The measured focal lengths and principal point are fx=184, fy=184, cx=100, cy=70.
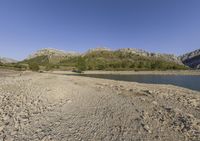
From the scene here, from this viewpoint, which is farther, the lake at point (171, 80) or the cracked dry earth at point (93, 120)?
the lake at point (171, 80)

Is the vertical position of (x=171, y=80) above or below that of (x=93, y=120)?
below

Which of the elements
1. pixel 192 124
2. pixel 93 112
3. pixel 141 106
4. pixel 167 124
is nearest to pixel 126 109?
pixel 141 106

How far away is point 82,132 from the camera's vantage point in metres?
10.8

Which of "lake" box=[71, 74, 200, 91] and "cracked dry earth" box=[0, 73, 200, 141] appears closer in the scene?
"cracked dry earth" box=[0, 73, 200, 141]

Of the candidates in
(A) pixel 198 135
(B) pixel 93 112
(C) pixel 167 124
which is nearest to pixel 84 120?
(B) pixel 93 112

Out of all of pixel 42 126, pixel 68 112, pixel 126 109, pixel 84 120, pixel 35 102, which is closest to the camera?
pixel 42 126

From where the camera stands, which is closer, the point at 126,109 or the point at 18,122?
the point at 18,122

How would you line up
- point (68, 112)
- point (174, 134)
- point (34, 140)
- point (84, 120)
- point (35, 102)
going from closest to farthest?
point (34, 140) < point (174, 134) < point (84, 120) < point (68, 112) < point (35, 102)

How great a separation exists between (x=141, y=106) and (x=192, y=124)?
516cm

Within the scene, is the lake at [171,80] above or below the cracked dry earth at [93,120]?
below

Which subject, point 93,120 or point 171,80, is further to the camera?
point 171,80

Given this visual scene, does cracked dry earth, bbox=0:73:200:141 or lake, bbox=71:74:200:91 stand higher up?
cracked dry earth, bbox=0:73:200:141

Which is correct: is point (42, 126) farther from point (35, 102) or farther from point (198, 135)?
point (198, 135)

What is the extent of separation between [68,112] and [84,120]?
216 cm
